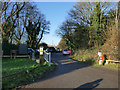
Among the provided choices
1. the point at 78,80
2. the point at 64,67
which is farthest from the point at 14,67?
the point at 78,80

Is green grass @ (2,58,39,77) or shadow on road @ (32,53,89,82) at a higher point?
green grass @ (2,58,39,77)

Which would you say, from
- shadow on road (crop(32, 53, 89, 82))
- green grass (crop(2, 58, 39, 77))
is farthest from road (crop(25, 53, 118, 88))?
green grass (crop(2, 58, 39, 77))

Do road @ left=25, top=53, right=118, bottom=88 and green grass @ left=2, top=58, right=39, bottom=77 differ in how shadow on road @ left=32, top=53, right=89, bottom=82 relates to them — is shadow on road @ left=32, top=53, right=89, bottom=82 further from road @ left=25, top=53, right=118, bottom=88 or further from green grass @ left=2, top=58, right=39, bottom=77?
green grass @ left=2, top=58, right=39, bottom=77

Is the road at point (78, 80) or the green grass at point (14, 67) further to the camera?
the green grass at point (14, 67)

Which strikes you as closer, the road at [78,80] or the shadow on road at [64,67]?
the road at [78,80]

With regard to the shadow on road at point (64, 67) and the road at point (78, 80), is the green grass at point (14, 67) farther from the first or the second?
the road at point (78, 80)

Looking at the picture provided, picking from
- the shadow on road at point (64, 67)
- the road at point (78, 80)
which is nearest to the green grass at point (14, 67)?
the shadow on road at point (64, 67)

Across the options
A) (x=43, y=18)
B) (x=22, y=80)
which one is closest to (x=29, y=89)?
(x=22, y=80)

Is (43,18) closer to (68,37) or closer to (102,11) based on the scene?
(68,37)

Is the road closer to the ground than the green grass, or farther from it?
closer to the ground

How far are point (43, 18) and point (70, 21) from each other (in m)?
14.0

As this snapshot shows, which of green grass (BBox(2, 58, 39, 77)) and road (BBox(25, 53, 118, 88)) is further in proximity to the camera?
green grass (BBox(2, 58, 39, 77))

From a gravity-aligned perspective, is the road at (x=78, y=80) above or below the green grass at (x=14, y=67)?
below

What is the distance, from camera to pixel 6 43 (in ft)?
71.7
